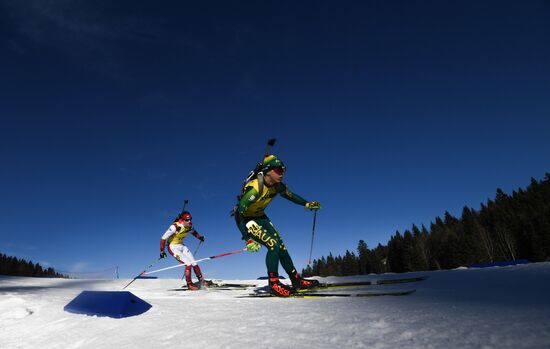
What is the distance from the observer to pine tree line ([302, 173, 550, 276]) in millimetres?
→ 45812

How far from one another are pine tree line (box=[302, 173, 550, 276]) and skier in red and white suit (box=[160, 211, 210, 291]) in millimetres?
32445

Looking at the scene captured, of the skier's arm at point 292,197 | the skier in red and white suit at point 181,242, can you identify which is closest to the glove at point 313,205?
the skier's arm at point 292,197

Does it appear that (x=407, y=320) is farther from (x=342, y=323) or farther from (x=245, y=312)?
(x=245, y=312)

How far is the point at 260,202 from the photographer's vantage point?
223 inches

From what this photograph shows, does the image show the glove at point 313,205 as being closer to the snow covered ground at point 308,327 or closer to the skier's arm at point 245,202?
the skier's arm at point 245,202

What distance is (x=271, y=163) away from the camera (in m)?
5.57

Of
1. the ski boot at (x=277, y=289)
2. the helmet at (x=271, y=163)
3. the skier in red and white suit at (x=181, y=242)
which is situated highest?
the helmet at (x=271, y=163)

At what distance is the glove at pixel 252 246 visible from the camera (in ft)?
16.4

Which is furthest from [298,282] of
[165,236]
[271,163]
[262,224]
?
[165,236]

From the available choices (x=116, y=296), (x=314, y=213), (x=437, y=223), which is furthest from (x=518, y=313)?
(x=437, y=223)

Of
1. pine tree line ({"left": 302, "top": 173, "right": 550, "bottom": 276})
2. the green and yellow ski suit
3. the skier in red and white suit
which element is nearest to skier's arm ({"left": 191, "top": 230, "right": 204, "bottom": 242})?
the skier in red and white suit

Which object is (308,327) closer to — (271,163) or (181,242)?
(271,163)

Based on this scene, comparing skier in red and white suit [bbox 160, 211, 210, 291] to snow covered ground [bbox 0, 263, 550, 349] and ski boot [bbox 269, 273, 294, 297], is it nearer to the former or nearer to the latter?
ski boot [bbox 269, 273, 294, 297]

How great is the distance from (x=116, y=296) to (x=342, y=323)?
2216mm
